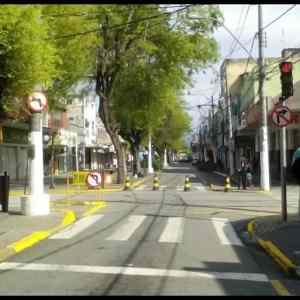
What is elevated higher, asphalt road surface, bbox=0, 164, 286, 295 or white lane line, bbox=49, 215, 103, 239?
white lane line, bbox=49, 215, 103, 239

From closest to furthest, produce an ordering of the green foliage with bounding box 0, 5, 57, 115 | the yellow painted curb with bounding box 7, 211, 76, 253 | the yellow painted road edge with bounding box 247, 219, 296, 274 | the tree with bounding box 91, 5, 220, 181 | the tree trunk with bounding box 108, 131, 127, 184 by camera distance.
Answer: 1. the yellow painted road edge with bounding box 247, 219, 296, 274
2. the yellow painted curb with bounding box 7, 211, 76, 253
3. the green foliage with bounding box 0, 5, 57, 115
4. the tree with bounding box 91, 5, 220, 181
5. the tree trunk with bounding box 108, 131, 127, 184

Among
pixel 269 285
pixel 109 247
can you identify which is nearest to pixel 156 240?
pixel 109 247

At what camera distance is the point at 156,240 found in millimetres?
15250

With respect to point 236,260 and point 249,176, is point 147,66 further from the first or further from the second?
point 236,260

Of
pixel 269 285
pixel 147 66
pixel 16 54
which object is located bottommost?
pixel 269 285

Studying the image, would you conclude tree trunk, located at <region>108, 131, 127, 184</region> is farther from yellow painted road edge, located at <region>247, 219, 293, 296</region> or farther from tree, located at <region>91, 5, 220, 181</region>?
yellow painted road edge, located at <region>247, 219, 293, 296</region>

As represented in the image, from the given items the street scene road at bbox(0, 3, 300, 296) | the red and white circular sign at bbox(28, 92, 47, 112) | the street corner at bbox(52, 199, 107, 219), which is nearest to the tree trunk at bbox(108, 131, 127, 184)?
the street scene road at bbox(0, 3, 300, 296)

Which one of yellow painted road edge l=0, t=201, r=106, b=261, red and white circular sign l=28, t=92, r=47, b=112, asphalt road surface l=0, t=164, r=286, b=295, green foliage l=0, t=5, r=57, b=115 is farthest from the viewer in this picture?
red and white circular sign l=28, t=92, r=47, b=112

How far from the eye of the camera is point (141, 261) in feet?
40.1

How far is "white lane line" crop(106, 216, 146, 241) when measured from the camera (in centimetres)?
1578

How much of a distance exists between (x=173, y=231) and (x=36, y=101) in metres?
5.59

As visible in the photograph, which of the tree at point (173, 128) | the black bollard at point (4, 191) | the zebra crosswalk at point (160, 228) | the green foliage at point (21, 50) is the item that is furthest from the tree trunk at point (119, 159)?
the tree at point (173, 128)

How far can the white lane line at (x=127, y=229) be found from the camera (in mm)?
15781

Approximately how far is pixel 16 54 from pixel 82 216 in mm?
5070
